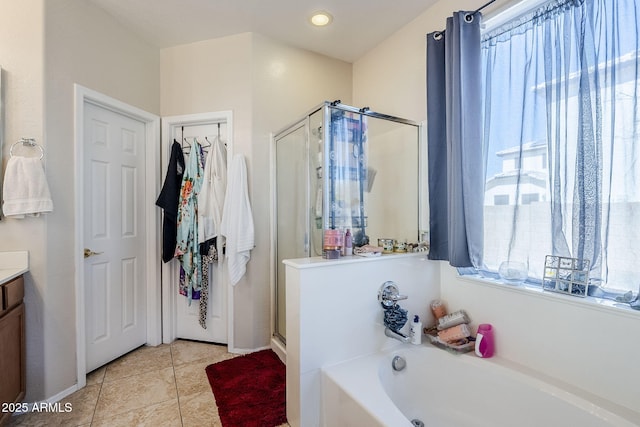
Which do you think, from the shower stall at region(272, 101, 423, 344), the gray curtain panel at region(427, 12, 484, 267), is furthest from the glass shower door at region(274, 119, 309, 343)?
the gray curtain panel at region(427, 12, 484, 267)

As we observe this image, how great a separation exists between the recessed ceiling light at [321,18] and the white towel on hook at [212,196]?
1207 mm

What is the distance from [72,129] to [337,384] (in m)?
2.22

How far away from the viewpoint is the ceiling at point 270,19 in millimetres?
1991

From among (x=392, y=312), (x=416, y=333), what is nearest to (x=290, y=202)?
(x=392, y=312)

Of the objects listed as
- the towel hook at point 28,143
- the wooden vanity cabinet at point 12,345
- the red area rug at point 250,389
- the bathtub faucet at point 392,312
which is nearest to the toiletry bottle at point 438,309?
the bathtub faucet at point 392,312

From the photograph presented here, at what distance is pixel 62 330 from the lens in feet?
5.91

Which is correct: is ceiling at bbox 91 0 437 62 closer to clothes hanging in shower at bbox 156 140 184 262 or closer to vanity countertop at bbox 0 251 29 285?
clothes hanging in shower at bbox 156 140 184 262

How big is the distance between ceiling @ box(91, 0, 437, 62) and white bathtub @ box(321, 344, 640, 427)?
2.29 m

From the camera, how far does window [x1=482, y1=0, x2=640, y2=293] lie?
1.18 m

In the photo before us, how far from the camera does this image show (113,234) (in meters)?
2.23

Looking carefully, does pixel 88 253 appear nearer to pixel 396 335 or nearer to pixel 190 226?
pixel 190 226

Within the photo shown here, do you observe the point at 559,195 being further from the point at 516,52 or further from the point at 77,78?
the point at 77,78

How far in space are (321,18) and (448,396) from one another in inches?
103

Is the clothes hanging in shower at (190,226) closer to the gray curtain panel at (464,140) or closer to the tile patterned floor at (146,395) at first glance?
the tile patterned floor at (146,395)
